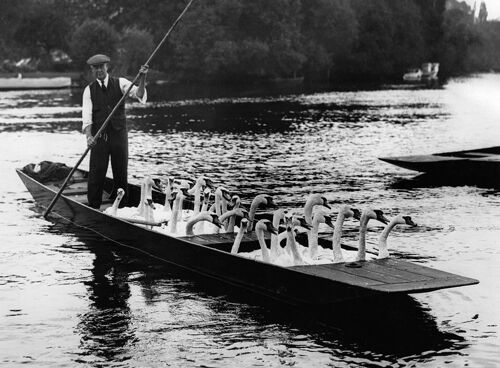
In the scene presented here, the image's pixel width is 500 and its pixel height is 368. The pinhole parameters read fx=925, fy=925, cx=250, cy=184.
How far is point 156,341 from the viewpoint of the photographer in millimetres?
12477

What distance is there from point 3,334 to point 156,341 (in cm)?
224

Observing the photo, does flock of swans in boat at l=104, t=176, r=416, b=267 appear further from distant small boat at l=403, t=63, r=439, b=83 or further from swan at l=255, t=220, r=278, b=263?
distant small boat at l=403, t=63, r=439, b=83

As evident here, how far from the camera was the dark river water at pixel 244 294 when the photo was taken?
12000 millimetres

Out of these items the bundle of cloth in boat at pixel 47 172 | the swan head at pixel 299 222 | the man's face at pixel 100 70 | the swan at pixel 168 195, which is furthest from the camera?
the bundle of cloth in boat at pixel 47 172

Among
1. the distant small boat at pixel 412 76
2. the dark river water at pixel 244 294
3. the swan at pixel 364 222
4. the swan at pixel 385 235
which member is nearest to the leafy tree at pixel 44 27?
the distant small boat at pixel 412 76

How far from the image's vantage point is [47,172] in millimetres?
23281

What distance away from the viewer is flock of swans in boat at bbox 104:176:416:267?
1372cm

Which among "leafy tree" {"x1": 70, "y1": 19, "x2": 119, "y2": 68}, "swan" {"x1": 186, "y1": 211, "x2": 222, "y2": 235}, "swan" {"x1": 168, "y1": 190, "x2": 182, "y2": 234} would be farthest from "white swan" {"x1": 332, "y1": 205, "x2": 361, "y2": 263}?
"leafy tree" {"x1": 70, "y1": 19, "x2": 119, "y2": 68}

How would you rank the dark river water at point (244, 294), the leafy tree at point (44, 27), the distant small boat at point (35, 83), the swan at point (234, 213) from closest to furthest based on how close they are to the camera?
the dark river water at point (244, 294)
the swan at point (234, 213)
the distant small boat at point (35, 83)
the leafy tree at point (44, 27)

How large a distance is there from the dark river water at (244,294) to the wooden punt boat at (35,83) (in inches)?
2332

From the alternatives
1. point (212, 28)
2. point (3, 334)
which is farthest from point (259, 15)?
point (3, 334)

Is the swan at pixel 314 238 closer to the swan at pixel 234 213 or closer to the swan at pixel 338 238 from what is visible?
the swan at pixel 338 238

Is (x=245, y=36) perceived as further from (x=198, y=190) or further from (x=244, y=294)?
(x=244, y=294)

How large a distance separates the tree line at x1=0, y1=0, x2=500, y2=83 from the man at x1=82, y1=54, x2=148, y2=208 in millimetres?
82334
